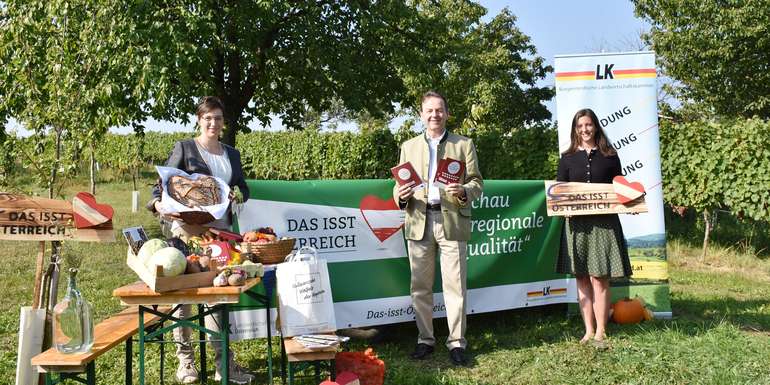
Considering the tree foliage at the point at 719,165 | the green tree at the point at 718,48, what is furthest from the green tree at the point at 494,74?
the tree foliage at the point at 719,165

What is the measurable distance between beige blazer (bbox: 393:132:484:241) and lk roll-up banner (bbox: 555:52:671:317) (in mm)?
1879

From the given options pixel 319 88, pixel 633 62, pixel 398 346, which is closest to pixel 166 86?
pixel 319 88

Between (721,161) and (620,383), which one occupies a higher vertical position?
(721,161)

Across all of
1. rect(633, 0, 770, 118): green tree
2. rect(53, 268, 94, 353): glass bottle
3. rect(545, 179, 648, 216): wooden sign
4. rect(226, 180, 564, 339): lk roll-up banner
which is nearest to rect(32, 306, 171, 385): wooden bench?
rect(53, 268, 94, 353): glass bottle

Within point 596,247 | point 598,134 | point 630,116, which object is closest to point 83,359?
point 596,247

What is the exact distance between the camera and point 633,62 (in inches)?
250

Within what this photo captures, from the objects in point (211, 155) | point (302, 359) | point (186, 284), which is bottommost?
point (302, 359)

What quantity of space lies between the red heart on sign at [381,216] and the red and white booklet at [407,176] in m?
0.86

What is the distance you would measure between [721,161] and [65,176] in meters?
8.49

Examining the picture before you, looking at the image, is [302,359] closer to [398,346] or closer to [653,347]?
[398,346]

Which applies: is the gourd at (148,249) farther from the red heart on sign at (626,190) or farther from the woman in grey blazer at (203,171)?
the red heart on sign at (626,190)

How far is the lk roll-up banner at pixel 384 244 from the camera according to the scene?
5.13 m

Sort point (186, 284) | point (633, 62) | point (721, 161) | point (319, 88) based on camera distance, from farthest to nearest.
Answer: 1. point (319, 88)
2. point (721, 161)
3. point (633, 62)
4. point (186, 284)

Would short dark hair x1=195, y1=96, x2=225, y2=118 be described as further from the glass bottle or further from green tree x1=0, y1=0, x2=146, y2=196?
green tree x1=0, y1=0, x2=146, y2=196
